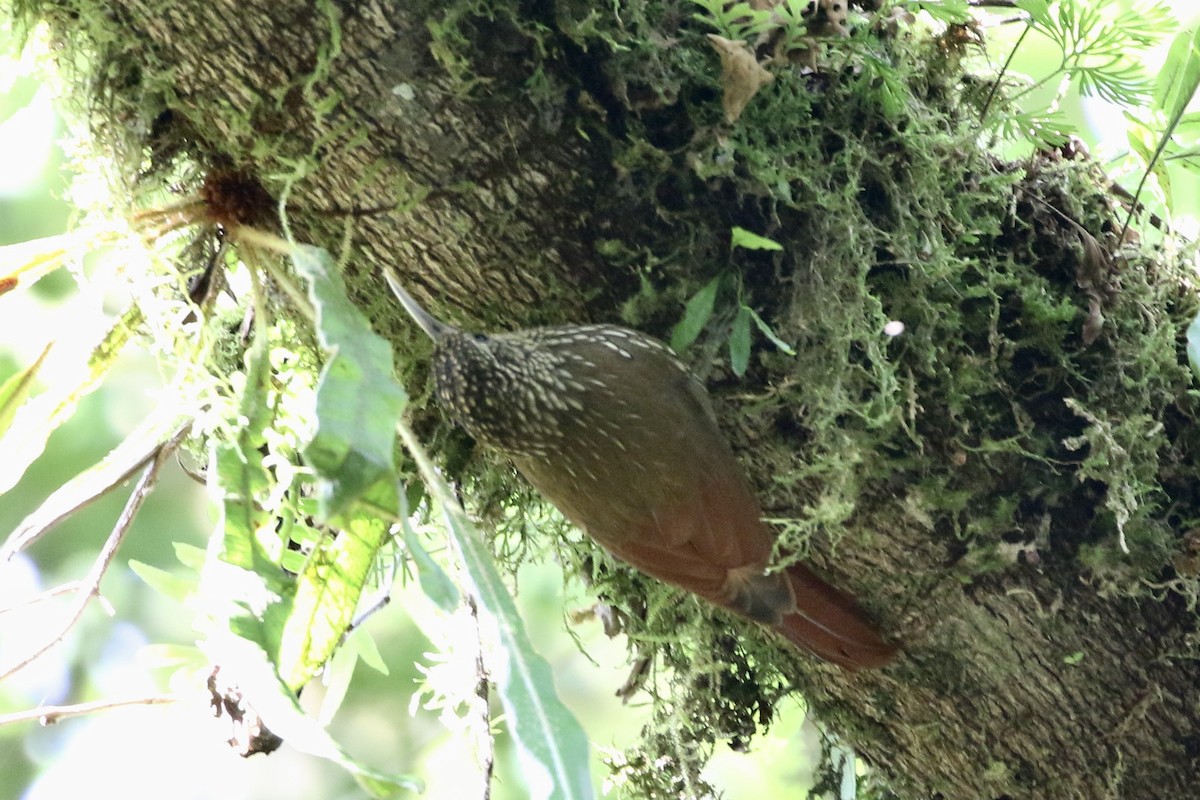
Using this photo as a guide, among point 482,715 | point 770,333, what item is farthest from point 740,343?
point 482,715

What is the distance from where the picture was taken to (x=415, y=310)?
1611 mm

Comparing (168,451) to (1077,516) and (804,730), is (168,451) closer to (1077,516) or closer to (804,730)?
(1077,516)

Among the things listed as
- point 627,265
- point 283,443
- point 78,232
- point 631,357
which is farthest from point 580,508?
point 78,232

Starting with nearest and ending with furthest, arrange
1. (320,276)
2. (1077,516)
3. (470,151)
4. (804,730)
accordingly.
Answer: (320,276)
(470,151)
(1077,516)
(804,730)

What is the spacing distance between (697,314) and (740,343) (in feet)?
0.26

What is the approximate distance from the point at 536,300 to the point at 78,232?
2.57ft

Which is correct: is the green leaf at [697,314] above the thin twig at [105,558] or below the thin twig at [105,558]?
above

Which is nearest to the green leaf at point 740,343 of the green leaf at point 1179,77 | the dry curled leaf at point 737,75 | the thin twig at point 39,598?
the dry curled leaf at point 737,75

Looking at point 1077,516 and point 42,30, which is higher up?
point 42,30

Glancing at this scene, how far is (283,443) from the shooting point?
1.78 m

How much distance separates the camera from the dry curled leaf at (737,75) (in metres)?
1.47

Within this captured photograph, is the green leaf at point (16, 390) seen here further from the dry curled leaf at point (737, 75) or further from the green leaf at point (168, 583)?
the dry curled leaf at point (737, 75)

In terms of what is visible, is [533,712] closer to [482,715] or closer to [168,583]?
[482,715]

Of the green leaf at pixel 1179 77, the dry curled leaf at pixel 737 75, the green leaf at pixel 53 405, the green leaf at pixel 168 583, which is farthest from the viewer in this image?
the green leaf at pixel 168 583
